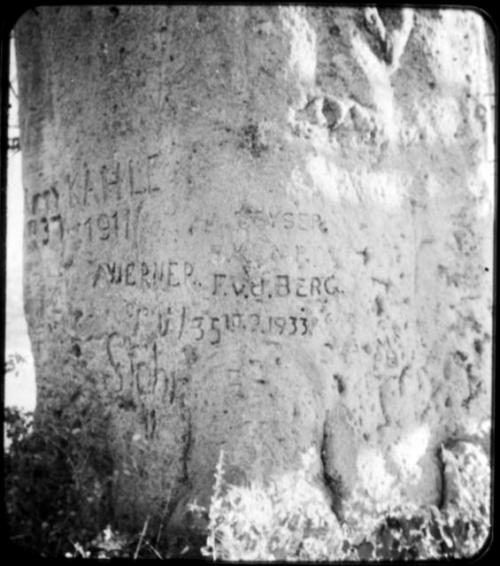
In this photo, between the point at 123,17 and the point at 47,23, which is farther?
the point at 47,23

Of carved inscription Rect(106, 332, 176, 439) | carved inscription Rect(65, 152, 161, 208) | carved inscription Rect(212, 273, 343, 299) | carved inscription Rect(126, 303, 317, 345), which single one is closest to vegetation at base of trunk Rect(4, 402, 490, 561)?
carved inscription Rect(106, 332, 176, 439)

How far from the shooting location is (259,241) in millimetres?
2426

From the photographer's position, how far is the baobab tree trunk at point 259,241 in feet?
7.97

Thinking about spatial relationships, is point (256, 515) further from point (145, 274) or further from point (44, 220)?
point (44, 220)

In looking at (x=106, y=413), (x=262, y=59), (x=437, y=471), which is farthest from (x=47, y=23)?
(x=437, y=471)

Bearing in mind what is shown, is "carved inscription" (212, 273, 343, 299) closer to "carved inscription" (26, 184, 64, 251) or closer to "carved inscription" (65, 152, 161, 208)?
"carved inscription" (65, 152, 161, 208)

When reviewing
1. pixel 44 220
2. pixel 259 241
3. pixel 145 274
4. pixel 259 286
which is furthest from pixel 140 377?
pixel 44 220

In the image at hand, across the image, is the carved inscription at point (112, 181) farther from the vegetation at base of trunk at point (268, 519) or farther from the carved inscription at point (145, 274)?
the vegetation at base of trunk at point (268, 519)

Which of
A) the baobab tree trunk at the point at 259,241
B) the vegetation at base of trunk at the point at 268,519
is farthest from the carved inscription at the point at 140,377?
the vegetation at base of trunk at the point at 268,519

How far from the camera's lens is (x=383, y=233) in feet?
8.66

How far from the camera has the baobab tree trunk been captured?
2.43 metres

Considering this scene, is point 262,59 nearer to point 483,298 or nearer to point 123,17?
point 123,17

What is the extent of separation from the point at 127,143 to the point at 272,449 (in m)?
1.32

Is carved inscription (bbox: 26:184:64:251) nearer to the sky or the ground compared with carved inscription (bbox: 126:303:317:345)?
nearer to the sky
